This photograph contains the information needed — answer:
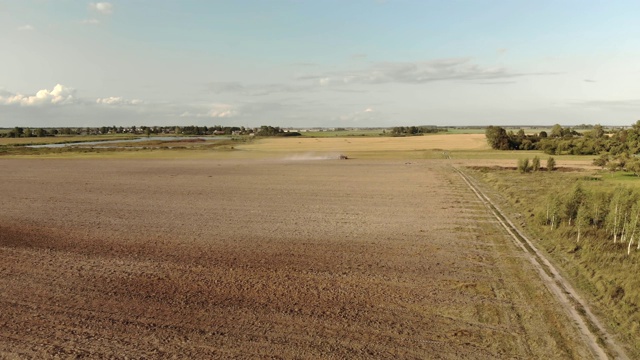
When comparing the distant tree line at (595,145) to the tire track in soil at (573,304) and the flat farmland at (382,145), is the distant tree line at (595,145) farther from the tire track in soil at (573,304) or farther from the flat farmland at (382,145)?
the tire track in soil at (573,304)

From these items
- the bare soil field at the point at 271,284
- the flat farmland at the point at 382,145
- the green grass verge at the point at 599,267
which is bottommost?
the bare soil field at the point at 271,284

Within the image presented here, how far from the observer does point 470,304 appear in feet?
45.5

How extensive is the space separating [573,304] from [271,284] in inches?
393

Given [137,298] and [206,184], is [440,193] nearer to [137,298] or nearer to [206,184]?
[206,184]

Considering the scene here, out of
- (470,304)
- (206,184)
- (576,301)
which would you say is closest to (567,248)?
(576,301)

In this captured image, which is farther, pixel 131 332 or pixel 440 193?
pixel 440 193

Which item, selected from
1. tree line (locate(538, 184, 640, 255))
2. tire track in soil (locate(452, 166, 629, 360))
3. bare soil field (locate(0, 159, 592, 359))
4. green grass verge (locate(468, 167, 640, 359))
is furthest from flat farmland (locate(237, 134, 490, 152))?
tire track in soil (locate(452, 166, 629, 360))

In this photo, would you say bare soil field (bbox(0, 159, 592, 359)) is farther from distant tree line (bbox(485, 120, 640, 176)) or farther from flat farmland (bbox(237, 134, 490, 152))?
flat farmland (bbox(237, 134, 490, 152))

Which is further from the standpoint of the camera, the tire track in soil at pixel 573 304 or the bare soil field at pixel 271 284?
the bare soil field at pixel 271 284

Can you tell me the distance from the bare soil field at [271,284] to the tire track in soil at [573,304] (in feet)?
1.07

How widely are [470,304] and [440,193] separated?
25815mm

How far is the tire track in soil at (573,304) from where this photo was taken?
10.8 m

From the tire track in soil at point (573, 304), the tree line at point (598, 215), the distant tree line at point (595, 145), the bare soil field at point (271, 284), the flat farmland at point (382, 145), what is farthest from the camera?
the flat farmland at point (382, 145)

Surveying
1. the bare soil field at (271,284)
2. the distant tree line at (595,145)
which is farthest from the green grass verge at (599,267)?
the distant tree line at (595,145)
